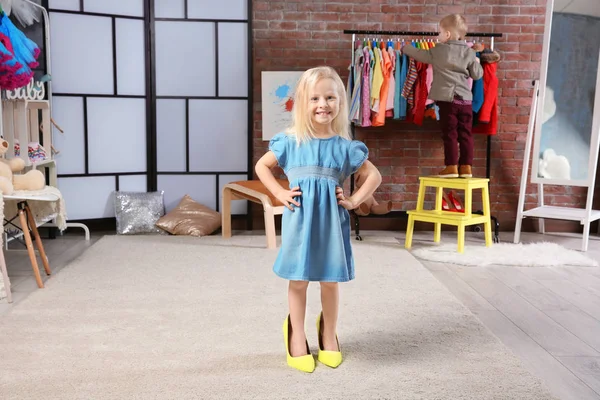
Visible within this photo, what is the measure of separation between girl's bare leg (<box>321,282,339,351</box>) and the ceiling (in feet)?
12.0

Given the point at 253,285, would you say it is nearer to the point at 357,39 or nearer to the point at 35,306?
the point at 35,306

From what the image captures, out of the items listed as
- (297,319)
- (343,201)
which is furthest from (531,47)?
(297,319)

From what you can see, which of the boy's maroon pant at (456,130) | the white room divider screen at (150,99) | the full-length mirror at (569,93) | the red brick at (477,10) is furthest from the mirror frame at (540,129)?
the white room divider screen at (150,99)

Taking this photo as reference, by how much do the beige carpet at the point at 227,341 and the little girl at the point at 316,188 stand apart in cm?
22

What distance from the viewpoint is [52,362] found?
7.41ft

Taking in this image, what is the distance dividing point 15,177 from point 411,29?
132 inches

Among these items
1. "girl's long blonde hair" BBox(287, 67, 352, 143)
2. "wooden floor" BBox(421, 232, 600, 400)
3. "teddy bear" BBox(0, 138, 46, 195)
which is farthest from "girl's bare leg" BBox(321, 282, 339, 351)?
"teddy bear" BBox(0, 138, 46, 195)

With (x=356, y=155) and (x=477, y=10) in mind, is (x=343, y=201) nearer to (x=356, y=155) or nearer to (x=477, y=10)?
(x=356, y=155)

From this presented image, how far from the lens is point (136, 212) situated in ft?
16.9

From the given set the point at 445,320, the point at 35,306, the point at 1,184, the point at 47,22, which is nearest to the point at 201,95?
the point at 47,22

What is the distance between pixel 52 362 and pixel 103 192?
10.1 feet

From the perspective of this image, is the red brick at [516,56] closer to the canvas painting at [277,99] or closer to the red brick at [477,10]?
the red brick at [477,10]

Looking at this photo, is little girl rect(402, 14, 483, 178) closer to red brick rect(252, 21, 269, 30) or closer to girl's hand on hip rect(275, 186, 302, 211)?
red brick rect(252, 21, 269, 30)

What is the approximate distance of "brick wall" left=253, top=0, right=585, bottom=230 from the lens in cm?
524
